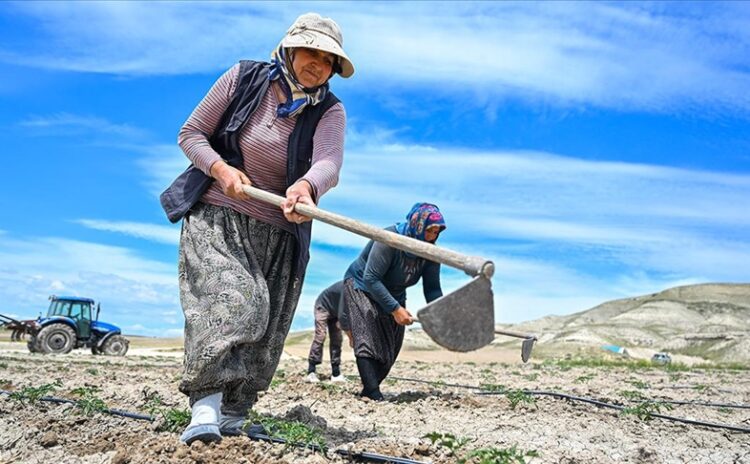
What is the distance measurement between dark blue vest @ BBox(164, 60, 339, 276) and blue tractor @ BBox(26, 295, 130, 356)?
49.3 feet

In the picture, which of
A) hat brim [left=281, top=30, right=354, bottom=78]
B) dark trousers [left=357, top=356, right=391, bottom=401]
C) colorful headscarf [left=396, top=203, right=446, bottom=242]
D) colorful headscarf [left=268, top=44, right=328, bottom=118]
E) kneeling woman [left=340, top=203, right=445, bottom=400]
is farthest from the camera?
dark trousers [left=357, top=356, right=391, bottom=401]

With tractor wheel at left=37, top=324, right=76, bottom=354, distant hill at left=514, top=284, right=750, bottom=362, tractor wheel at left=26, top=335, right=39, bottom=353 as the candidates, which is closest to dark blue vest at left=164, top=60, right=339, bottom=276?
tractor wheel at left=37, top=324, right=76, bottom=354

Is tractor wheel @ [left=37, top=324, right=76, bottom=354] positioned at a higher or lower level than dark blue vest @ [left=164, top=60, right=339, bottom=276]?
lower

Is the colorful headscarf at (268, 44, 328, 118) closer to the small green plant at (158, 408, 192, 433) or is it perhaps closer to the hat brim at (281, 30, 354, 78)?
the hat brim at (281, 30, 354, 78)

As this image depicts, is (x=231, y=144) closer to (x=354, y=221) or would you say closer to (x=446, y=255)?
(x=354, y=221)

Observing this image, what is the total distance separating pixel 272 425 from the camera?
369cm

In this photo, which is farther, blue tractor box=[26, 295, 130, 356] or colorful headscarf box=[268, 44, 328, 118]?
blue tractor box=[26, 295, 130, 356]

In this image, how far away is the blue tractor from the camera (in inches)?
678

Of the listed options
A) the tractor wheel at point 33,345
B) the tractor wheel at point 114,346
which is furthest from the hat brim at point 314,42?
the tractor wheel at point 114,346

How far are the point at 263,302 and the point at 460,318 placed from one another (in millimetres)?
994

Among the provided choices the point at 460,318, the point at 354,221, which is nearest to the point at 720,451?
the point at 460,318

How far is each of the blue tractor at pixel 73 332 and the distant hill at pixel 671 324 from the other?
15920 mm

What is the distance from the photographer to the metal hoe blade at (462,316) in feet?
9.70

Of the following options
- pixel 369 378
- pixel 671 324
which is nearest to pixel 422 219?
pixel 369 378
